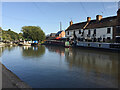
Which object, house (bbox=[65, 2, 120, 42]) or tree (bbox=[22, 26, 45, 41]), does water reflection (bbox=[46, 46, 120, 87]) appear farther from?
tree (bbox=[22, 26, 45, 41])

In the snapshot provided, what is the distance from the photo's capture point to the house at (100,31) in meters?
29.3

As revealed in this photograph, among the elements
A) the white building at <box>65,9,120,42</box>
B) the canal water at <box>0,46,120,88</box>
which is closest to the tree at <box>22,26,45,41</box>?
the white building at <box>65,9,120,42</box>

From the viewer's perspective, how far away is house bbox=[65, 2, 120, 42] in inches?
1154

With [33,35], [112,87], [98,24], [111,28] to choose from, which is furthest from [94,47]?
[33,35]

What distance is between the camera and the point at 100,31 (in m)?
34.3

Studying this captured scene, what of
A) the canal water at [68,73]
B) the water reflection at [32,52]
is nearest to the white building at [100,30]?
the water reflection at [32,52]

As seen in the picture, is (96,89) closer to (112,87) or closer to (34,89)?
(112,87)

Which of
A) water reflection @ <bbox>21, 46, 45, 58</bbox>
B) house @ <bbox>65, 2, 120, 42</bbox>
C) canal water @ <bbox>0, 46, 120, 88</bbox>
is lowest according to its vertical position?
canal water @ <bbox>0, 46, 120, 88</bbox>

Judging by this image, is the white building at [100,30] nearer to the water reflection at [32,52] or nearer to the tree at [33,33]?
the water reflection at [32,52]

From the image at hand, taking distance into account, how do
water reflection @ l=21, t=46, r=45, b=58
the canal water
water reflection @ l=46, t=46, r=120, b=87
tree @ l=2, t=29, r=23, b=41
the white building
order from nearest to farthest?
1. the canal water
2. water reflection @ l=46, t=46, r=120, b=87
3. water reflection @ l=21, t=46, r=45, b=58
4. the white building
5. tree @ l=2, t=29, r=23, b=41

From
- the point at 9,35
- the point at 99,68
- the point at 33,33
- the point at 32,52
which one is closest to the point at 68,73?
the point at 99,68

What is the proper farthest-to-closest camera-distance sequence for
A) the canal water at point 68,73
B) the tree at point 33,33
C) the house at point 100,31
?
the tree at point 33,33 < the house at point 100,31 < the canal water at point 68,73

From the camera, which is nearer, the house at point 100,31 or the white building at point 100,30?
the house at point 100,31

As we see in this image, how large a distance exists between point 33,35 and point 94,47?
53701 millimetres
